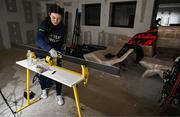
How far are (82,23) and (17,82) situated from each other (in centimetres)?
349

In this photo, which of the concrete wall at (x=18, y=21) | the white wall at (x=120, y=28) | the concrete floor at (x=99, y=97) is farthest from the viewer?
the concrete wall at (x=18, y=21)

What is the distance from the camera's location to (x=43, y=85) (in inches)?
82.0

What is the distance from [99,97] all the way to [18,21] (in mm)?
5201

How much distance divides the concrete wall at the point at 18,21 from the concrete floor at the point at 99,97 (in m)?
2.77

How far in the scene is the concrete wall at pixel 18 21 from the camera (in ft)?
16.5

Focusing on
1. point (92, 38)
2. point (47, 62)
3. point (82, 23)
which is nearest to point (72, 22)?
point (82, 23)

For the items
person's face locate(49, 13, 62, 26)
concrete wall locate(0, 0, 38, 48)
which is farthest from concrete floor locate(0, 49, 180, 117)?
concrete wall locate(0, 0, 38, 48)

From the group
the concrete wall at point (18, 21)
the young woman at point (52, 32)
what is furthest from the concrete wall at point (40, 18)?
the young woman at point (52, 32)

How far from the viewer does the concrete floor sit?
71.3 inches

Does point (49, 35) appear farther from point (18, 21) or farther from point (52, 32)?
point (18, 21)

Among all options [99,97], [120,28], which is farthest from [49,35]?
[120,28]

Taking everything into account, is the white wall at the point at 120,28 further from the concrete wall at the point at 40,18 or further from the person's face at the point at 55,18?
the person's face at the point at 55,18

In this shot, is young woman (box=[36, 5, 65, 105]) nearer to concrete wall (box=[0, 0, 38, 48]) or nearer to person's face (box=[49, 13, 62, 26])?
person's face (box=[49, 13, 62, 26])

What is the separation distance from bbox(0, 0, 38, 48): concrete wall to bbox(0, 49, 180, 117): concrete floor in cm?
277
